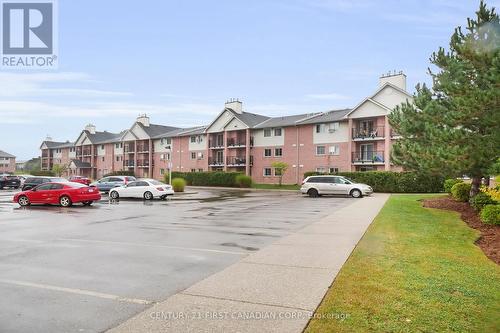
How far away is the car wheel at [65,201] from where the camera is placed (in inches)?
821

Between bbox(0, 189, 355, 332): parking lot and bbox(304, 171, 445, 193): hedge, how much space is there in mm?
22486

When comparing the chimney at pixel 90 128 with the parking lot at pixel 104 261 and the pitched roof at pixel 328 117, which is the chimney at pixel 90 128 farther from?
the parking lot at pixel 104 261

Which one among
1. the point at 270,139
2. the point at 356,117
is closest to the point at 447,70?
the point at 356,117

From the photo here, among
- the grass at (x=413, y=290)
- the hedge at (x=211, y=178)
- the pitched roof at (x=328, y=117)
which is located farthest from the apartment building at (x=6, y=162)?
the grass at (x=413, y=290)

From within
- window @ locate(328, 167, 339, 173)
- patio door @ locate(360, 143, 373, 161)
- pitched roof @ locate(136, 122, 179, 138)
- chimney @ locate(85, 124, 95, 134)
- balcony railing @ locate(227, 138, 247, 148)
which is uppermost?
chimney @ locate(85, 124, 95, 134)

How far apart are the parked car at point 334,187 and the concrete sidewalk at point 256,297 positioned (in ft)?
68.7

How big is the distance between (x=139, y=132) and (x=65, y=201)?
50656mm

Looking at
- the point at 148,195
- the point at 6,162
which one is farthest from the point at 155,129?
the point at 6,162

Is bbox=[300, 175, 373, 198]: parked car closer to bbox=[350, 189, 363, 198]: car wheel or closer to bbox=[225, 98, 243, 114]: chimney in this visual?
bbox=[350, 189, 363, 198]: car wheel

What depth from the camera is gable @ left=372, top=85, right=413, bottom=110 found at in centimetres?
4140

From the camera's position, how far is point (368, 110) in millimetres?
42938

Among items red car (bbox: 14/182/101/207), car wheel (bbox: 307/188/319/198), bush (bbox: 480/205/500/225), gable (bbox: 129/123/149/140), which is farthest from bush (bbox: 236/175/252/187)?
bush (bbox: 480/205/500/225)

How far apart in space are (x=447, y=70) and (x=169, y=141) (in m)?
52.8

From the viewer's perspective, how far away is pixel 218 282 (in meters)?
6.01
